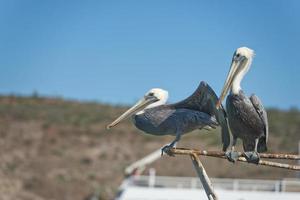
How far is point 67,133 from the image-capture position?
210ft

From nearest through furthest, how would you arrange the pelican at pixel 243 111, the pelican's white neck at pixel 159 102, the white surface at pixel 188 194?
the pelican at pixel 243 111
the pelican's white neck at pixel 159 102
the white surface at pixel 188 194

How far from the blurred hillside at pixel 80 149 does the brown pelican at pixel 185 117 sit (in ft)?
104

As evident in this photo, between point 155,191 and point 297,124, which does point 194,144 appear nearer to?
point 297,124

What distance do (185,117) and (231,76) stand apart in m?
0.96

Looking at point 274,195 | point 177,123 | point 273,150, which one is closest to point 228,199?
point 274,195

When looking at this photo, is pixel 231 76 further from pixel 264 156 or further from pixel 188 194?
pixel 188 194

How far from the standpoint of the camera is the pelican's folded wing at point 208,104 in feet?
43.1

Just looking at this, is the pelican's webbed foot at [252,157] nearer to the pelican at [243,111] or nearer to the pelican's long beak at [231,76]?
the pelican at [243,111]

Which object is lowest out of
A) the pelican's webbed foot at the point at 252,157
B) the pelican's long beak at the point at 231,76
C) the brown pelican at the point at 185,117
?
the pelican's webbed foot at the point at 252,157

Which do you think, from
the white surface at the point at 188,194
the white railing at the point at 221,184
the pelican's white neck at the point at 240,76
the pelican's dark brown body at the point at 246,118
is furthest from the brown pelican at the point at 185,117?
the white railing at the point at 221,184

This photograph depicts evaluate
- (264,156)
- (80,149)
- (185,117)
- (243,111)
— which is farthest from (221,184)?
(80,149)

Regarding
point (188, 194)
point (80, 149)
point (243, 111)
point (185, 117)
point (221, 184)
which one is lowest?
point (80, 149)

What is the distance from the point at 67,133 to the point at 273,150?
49.0 ft

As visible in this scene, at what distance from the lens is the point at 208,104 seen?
43.8 feet
